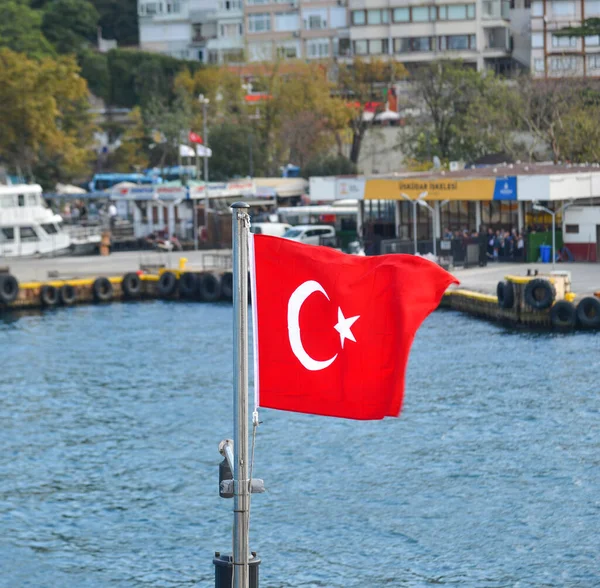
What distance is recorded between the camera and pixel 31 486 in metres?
32.3

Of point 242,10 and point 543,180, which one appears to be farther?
point 242,10

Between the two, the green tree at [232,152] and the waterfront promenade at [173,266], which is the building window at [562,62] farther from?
the waterfront promenade at [173,266]

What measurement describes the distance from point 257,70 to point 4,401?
265 ft

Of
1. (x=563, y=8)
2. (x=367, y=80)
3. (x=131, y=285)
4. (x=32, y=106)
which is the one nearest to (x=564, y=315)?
(x=131, y=285)

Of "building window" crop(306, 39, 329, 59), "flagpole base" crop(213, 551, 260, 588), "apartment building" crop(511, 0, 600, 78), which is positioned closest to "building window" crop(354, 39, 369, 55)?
"building window" crop(306, 39, 329, 59)

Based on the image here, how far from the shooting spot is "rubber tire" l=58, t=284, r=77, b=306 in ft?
218

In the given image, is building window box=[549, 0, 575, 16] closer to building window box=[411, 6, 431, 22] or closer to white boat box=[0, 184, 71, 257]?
building window box=[411, 6, 431, 22]

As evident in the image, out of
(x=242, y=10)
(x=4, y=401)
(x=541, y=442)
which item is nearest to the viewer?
(x=541, y=442)

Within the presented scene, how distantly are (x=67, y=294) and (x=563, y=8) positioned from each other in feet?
234

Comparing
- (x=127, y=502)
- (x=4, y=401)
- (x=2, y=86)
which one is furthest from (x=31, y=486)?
(x=2, y=86)

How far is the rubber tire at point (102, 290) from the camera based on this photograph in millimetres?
66938

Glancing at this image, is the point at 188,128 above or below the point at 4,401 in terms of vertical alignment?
above

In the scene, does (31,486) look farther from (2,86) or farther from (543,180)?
(2,86)

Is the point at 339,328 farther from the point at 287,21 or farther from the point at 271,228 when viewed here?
the point at 287,21
